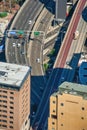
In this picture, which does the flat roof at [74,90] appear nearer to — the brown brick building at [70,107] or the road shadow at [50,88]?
the brown brick building at [70,107]

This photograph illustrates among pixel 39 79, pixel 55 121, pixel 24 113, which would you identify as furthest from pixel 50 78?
pixel 55 121

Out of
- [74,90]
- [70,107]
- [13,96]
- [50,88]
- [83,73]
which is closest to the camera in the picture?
[74,90]

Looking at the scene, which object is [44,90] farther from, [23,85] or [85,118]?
[85,118]

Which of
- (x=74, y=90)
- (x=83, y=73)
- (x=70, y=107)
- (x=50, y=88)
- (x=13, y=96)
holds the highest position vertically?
(x=74, y=90)

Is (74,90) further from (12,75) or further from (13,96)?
(12,75)

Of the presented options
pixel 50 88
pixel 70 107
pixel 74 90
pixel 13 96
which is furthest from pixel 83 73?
pixel 70 107

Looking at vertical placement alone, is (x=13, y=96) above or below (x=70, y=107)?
below

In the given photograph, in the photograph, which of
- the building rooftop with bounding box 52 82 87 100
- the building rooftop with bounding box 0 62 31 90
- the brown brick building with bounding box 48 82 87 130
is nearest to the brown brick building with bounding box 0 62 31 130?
the building rooftop with bounding box 0 62 31 90
